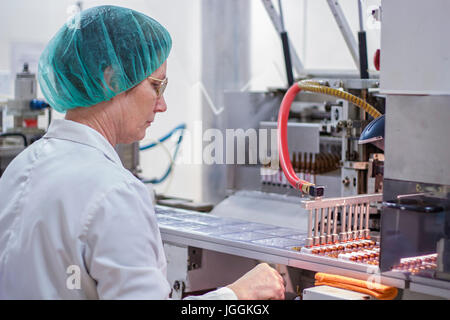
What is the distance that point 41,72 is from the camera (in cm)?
132

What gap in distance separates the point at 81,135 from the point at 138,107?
0.49ft

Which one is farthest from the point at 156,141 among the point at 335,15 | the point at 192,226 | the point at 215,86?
the point at 192,226

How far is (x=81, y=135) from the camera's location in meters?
1.18

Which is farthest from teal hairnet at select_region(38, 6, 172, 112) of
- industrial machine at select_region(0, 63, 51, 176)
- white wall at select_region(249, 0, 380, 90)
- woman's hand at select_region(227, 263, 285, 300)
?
industrial machine at select_region(0, 63, 51, 176)

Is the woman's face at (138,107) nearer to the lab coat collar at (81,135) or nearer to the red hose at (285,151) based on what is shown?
the lab coat collar at (81,135)

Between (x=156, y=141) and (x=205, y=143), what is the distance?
841mm

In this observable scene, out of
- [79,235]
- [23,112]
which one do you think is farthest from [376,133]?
[23,112]

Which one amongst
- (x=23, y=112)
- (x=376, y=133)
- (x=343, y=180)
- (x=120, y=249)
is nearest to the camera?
(x=120, y=249)

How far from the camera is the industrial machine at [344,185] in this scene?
4.49 feet

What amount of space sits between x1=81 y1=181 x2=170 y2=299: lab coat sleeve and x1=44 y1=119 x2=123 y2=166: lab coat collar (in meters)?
0.14

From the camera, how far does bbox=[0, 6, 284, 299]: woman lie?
41.1 inches

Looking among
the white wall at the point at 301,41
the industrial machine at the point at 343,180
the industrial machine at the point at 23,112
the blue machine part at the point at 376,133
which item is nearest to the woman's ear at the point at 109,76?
the industrial machine at the point at 343,180

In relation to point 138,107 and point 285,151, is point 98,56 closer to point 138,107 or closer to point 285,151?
point 138,107

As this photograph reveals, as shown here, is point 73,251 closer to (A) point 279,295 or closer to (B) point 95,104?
(B) point 95,104
